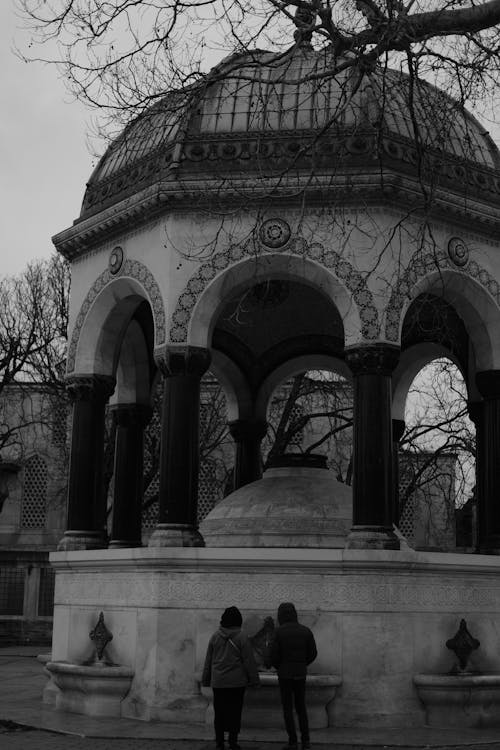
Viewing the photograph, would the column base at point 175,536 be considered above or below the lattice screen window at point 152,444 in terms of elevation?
below

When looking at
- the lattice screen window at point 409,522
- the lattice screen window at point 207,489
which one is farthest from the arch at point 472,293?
the lattice screen window at point 409,522

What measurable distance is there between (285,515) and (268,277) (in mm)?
2829

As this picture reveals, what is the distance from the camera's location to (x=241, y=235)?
12.4 meters

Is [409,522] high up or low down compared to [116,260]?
down

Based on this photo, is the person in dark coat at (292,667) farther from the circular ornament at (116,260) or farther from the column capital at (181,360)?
the circular ornament at (116,260)

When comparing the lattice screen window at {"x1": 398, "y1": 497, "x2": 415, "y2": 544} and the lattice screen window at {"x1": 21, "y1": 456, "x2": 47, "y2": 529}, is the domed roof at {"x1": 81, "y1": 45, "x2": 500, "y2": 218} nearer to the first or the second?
the lattice screen window at {"x1": 398, "y1": 497, "x2": 415, "y2": 544}

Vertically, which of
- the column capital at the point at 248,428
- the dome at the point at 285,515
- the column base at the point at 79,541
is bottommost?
the column base at the point at 79,541

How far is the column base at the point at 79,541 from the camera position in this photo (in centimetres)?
1329

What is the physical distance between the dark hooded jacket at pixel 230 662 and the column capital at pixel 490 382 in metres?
5.17

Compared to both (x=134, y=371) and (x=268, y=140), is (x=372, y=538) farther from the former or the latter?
(x=134, y=371)

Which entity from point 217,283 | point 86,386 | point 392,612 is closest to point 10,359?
point 86,386

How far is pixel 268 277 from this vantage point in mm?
12539

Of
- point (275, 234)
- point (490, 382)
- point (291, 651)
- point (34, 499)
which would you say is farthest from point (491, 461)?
point (34, 499)

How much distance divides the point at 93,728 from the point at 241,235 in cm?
549
